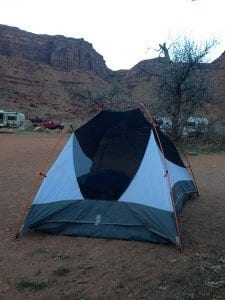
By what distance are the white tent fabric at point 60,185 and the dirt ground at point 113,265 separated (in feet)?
1.87

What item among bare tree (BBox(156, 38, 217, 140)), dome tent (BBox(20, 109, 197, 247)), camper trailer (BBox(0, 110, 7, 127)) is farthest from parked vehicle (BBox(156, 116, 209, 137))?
camper trailer (BBox(0, 110, 7, 127))

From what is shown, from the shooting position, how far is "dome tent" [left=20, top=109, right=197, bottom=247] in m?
6.50

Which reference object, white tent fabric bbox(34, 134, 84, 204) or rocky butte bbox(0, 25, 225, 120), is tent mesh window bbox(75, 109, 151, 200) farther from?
rocky butte bbox(0, 25, 225, 120)

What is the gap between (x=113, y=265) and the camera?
5.56m

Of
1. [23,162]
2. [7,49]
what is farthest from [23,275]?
[7,49]

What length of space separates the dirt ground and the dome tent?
23 centimetres

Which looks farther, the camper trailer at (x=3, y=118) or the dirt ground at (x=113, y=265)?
the camper trailer at (x=3, y=118)

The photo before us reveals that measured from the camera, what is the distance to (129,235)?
6.47m

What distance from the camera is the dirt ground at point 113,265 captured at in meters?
4.85

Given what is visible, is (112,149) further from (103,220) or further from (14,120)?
(14,120)

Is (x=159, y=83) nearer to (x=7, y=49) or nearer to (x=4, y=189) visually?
(x=4, y=189)

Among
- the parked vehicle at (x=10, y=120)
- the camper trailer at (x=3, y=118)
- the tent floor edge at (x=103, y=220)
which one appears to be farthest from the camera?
the camper trailer at (x=3, y=118)

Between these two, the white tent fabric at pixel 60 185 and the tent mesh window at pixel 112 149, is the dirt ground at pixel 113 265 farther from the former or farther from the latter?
the tent mesh window at pixel 112 149

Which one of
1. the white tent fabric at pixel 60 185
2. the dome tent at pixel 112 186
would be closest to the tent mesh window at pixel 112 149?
the dome tent at pixel 112 186
